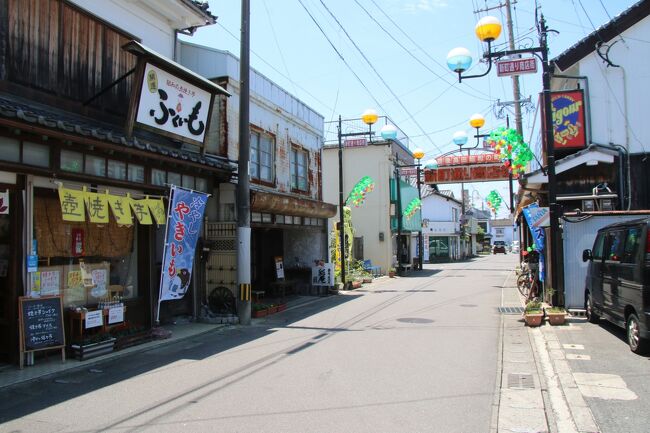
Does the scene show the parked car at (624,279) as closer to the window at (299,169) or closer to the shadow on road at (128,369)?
the shadow on road at (128,369)

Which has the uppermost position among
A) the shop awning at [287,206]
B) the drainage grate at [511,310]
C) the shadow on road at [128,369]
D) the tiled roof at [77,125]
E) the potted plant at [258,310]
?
the tiled roof at [77,125]

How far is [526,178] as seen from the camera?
14.5 metres

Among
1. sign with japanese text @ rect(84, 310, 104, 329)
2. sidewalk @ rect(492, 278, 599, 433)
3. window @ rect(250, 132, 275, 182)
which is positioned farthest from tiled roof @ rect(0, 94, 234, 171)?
sidewalk @ rect(492, 278, 599, 433)

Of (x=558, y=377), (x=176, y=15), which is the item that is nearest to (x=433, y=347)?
(x=558, y=377)

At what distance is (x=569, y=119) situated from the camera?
15461mm

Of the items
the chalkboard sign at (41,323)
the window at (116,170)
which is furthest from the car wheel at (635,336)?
the window at (116,170)

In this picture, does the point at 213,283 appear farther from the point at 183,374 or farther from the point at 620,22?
the point at 620,22

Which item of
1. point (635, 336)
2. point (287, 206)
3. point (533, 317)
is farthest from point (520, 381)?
point (287, 206)

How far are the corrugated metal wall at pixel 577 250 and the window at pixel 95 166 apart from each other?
1112 centimetres

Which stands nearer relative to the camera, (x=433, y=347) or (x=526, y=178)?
(x=433, y=347)

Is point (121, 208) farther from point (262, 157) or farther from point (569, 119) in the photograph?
point (569, 119)

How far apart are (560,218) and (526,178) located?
85.0 inches

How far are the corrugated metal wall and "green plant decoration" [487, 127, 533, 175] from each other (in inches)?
109

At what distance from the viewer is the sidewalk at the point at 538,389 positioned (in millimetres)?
5395
